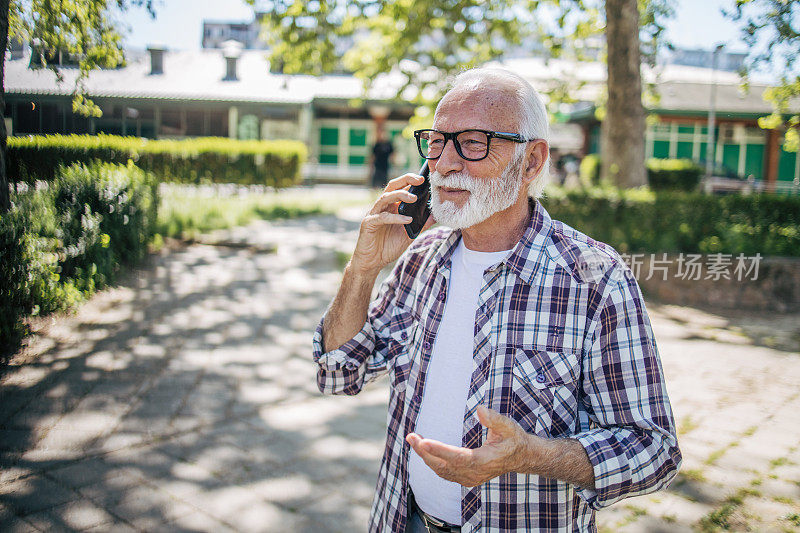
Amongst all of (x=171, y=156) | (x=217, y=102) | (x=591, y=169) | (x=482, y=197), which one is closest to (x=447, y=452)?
(x=482, y=197)

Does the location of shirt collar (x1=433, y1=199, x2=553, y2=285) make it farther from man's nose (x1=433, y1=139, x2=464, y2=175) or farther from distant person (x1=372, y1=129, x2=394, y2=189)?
distant person (x1=372, y1=129, x2=394, y2=189)

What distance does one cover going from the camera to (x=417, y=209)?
2088 mm

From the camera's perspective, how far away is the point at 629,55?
9234mm

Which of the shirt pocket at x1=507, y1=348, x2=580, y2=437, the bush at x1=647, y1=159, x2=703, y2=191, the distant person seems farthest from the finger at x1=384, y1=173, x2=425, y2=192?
the bush at x1=647, y1=159, x2=703, y2=191

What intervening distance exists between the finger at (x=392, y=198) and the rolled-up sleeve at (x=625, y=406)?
2.37 feet

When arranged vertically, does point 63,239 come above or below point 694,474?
above

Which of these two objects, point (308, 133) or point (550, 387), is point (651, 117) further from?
point (550, 387)

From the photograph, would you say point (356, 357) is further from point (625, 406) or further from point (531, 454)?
point (625, 406)

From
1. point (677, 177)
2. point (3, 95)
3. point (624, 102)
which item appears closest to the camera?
point (3, 95)

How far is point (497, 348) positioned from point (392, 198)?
0.64m

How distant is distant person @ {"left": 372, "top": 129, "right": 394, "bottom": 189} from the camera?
13.4 metres

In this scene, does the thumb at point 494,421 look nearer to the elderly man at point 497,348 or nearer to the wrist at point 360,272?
the elderly man at point 497,348

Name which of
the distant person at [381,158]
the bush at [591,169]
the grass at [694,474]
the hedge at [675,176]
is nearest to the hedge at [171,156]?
the grass at [694,474]

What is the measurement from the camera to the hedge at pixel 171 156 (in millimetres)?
3201
